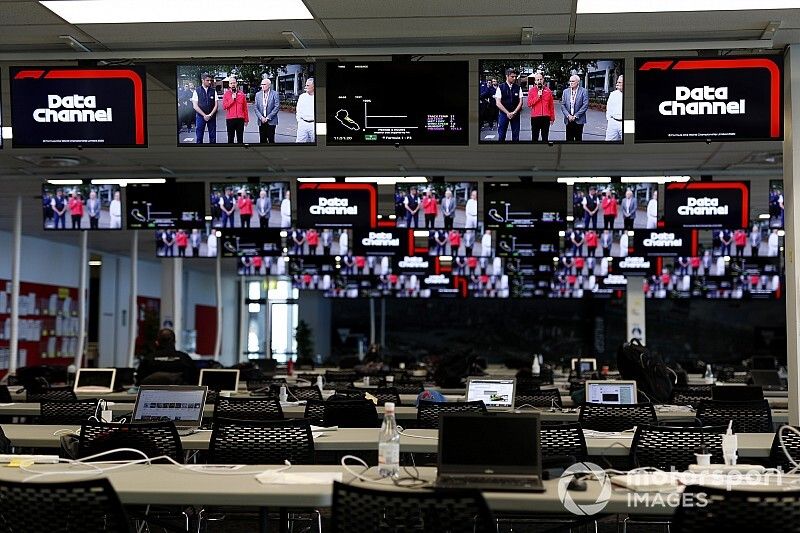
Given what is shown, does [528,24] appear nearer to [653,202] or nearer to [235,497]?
[235,497]

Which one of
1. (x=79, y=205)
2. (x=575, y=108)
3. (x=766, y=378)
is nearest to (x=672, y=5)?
(x=575, y=108)

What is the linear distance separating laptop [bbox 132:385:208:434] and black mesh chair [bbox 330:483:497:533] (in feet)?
11.1

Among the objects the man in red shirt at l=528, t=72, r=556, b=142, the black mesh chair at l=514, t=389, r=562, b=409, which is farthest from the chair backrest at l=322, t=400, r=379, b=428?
the man in red shirt at l=528, t=72, r=556, b=142

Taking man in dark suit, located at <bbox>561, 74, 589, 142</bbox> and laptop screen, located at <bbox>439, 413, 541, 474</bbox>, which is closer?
laptop screen, located at <bbox>439, 413, 541, 474</bbox>

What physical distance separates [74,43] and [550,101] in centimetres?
376

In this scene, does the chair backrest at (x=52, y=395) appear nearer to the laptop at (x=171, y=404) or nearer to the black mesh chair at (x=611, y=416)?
the laptop at (x=171, y=404)

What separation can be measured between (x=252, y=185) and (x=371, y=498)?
11.0 meters

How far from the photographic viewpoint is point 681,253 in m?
16.3

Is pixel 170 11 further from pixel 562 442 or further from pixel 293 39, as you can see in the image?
pixel 562 442

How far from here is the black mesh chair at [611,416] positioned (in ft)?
24.2

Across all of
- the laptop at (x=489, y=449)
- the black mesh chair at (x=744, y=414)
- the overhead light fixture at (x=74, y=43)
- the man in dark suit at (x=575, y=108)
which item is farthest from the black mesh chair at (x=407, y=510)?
the overhead light fixture at (x=74, y=43)

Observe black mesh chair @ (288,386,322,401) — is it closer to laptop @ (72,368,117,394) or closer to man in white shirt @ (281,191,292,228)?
laptop @ (72,368,117,394)

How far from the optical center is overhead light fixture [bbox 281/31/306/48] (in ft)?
25.6

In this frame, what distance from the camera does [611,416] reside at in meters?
7.44
